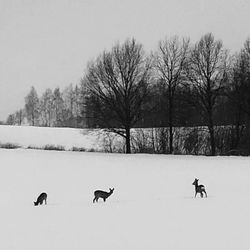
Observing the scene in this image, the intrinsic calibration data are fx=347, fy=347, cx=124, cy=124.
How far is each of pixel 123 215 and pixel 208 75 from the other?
30.4 meters

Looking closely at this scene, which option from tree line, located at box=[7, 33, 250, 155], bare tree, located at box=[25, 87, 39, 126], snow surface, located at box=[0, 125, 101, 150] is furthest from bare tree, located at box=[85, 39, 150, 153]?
bare tree, located at box=[25, 87, 39, 126]

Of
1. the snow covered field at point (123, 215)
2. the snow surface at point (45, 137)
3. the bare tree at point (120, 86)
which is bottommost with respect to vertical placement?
the snow covered field at point (123, 215)

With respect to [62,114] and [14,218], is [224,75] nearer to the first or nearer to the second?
[14,218]

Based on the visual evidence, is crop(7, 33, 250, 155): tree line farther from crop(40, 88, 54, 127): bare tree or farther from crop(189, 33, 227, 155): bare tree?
crop(40, 88, 54, 127): bare tree

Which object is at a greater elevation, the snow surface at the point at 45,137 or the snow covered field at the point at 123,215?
the snow surface at the point at 45,137

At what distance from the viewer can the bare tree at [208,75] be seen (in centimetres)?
3797

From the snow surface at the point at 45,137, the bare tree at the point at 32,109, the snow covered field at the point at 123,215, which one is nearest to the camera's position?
the snow covered field at the point at 123,215

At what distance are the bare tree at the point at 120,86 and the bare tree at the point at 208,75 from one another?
543cm

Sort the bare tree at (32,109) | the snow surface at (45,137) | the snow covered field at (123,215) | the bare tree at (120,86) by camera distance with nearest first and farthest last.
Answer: the snow covered field at (123,215), the bare tree at (120,86), the snow surface at (45,137), the bare tree at (32,109)

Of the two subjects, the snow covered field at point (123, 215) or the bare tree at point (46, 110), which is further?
the bare tree at point (46, 110)

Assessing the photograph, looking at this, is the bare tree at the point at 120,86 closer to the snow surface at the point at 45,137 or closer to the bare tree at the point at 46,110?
the snow surface at the point at 45,137

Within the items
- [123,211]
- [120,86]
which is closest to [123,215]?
[123,211]

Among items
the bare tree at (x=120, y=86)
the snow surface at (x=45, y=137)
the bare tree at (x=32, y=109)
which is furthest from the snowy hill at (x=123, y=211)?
the bare tree at (x=32, y=109)

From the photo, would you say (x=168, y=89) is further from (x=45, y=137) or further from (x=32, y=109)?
(x=32, y=109)
